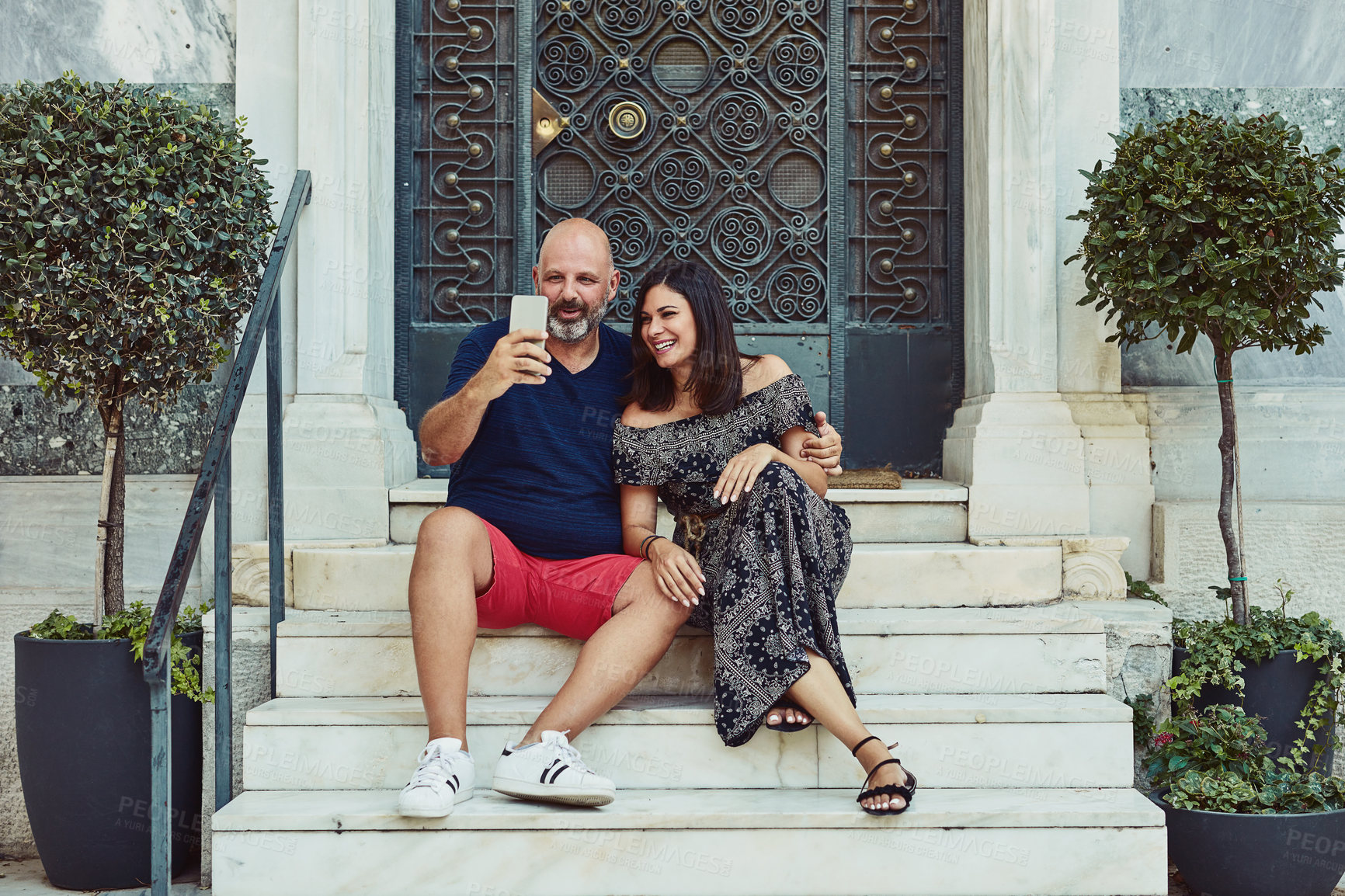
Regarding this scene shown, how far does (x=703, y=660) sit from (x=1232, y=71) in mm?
2816

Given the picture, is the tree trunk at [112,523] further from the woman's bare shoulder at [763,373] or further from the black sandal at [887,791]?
A: the black sandal at [887,791]

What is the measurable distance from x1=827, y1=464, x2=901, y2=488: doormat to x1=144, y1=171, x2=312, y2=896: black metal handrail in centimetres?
171

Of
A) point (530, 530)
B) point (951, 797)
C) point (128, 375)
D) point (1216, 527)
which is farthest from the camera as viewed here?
point (1216, 527)

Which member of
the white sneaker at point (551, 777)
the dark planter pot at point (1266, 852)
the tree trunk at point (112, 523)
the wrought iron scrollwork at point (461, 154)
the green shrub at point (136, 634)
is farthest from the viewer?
the wrought iron scrollwork at point (461, 154)

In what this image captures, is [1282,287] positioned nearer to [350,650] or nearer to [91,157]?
[350,650]

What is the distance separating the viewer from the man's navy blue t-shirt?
2607 mm

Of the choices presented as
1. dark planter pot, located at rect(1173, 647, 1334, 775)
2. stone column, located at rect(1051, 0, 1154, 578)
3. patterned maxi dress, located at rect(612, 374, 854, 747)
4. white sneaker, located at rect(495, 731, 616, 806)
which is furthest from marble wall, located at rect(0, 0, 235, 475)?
dark planter pot, located at rect(1173, 647, 1334, 775)

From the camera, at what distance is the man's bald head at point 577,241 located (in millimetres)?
2656

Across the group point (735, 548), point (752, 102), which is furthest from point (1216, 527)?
point (752, 102)

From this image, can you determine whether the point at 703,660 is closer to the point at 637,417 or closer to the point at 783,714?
the point at 783,714

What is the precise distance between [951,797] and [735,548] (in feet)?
2.43

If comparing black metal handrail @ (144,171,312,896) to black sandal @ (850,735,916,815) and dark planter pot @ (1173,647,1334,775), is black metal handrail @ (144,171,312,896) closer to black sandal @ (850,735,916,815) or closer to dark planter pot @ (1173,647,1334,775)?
black sandal @ (850,735,916,815)

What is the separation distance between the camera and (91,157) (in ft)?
8.93

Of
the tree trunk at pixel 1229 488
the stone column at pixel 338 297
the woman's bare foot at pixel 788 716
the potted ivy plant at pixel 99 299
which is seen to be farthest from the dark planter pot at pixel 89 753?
the tree trunk at pixel 1229 488
